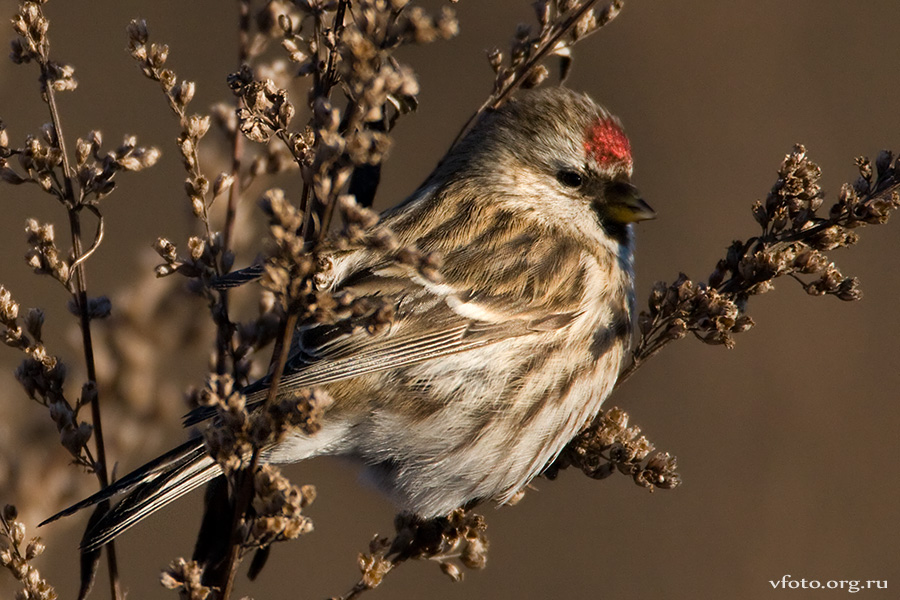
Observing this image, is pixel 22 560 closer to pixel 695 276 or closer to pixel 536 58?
pixel 536 58

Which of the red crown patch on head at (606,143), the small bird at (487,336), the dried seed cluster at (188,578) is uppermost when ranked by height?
the red crown patch on head at (606,143)

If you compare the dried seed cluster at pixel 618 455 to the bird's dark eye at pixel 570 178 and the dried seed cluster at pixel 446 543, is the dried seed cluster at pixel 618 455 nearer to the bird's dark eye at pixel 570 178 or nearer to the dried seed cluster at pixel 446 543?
the dried seed cluster at pixel 446 543

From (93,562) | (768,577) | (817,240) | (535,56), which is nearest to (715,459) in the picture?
(768,577)

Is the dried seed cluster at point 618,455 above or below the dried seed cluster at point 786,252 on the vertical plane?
below

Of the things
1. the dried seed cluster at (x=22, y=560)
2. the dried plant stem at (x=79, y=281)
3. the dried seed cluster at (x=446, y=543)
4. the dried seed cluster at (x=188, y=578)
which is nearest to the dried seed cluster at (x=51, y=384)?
the dried plant stem at (x=79, y=281)

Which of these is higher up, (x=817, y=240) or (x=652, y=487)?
(x=817, y=240)

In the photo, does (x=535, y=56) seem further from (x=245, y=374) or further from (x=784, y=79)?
(x=784, y=79)

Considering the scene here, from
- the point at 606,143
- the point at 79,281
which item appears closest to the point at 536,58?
the point at 606,143
